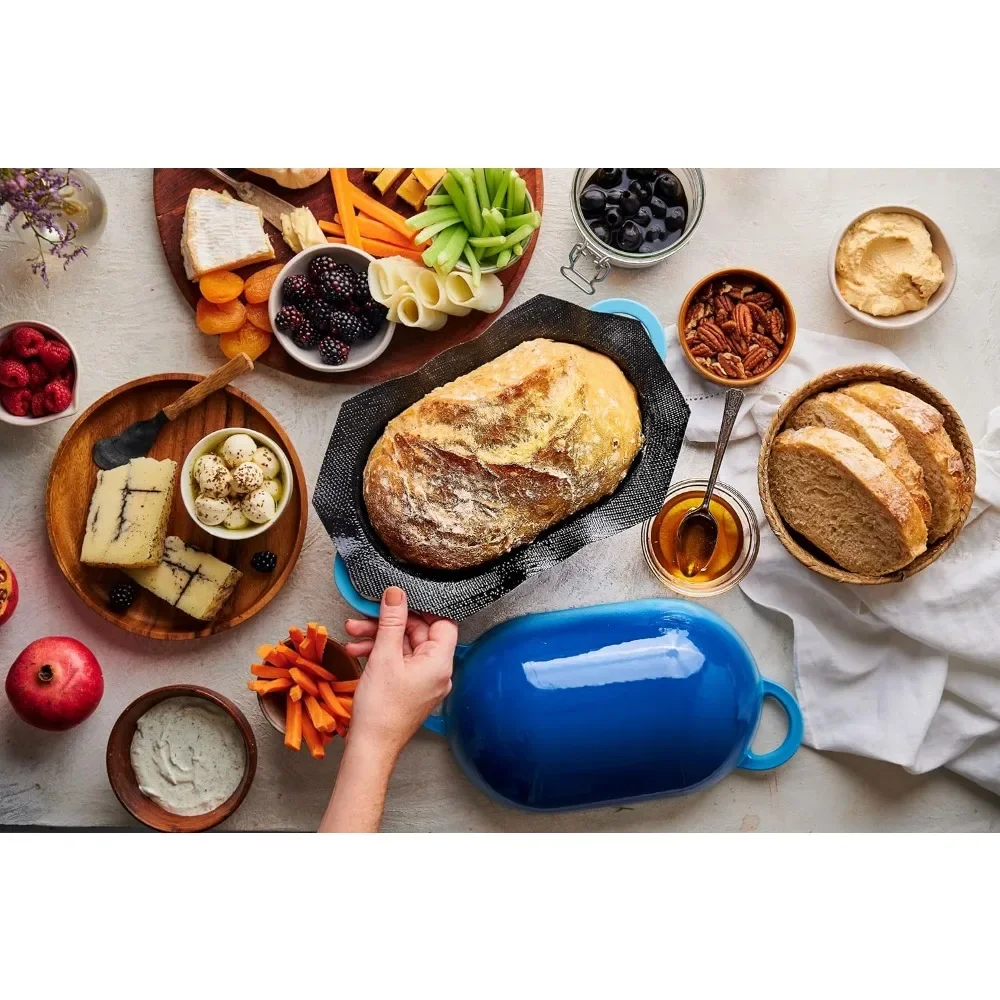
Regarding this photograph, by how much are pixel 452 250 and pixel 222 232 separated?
538mm

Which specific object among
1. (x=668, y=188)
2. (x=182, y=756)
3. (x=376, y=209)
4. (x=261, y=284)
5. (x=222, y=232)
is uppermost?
(x=668, y=188)

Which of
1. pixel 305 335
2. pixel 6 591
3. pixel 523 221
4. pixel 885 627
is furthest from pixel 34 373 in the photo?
pixel 885 627

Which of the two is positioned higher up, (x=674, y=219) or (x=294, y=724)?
(x=674, y=219)

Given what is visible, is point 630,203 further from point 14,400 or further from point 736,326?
point 14,400

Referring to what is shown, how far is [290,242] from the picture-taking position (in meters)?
1.93

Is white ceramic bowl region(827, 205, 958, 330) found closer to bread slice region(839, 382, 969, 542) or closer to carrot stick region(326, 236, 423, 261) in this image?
bread slice region(839, 382, 969, 542)

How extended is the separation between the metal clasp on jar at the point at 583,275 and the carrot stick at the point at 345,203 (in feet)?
1.62

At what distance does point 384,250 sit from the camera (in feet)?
6.32

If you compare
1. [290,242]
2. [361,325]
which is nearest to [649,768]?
[361,325]

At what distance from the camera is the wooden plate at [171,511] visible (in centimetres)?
187

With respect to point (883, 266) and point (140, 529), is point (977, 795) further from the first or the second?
point (140, 529)

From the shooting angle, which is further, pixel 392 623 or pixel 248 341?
pixel 248 341

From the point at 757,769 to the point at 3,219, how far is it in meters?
2.21

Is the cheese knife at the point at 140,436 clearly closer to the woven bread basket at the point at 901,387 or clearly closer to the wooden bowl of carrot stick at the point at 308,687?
the wooden bowl of carrot stick at the point at 308,687
